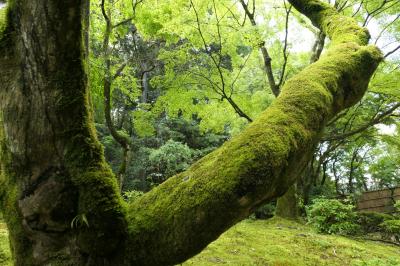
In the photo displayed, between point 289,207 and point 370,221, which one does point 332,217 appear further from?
point 370,221

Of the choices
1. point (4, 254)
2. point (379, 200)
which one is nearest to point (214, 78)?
point (4, 254)

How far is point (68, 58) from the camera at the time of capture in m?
1.87

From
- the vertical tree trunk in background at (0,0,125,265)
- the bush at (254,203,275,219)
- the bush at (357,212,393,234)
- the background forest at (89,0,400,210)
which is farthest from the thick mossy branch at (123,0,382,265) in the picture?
A: the bush at (254,203,275,219)

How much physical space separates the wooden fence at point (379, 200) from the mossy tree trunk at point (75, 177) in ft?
→ 50.8

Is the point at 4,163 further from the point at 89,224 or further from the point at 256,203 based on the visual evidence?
the point at 256,203

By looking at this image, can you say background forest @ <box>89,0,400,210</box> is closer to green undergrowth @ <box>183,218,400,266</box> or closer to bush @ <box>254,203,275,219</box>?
bush @ <box>254,203,275,219</box>

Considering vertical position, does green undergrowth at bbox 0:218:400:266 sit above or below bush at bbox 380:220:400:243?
above

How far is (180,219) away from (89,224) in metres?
0.54

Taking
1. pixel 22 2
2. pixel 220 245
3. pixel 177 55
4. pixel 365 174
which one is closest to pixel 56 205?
pixel 22 2

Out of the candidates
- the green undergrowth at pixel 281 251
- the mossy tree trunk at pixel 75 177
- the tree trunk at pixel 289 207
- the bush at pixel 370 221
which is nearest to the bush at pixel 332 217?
the tree trunk at pixel 289 207

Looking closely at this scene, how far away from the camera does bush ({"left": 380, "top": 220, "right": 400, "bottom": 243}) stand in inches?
385

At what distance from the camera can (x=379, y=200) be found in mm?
15344

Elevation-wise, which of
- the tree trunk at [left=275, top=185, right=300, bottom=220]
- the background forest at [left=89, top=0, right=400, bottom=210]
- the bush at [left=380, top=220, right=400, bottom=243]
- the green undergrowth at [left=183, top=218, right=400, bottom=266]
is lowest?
the bush at [left=380, top=220, right=400, bottom=243]

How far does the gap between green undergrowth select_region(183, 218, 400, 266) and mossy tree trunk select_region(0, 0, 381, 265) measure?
2.62 m
